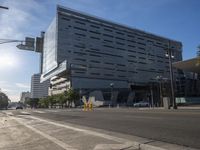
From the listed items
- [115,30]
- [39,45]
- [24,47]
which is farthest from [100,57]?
[24,47]

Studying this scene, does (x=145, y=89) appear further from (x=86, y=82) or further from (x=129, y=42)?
(x=129, y=42)

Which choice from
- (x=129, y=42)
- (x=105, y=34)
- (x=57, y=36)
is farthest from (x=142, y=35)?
(x=57, y=36)

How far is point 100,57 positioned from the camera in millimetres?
146875

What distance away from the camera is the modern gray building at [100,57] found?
129000mm

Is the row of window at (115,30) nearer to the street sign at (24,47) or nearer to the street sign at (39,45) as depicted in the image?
the street sign at (39,45)

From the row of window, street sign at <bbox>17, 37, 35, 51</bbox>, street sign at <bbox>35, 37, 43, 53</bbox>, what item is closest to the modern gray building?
the row of window

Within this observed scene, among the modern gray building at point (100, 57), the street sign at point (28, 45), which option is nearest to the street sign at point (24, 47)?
the street sign at point (28, 45)

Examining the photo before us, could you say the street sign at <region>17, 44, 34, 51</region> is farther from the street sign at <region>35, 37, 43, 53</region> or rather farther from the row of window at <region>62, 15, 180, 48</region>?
the row of window at <region>62, 15, 180, 48</region>

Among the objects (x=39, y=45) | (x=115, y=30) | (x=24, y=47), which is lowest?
(x=24, y=47)

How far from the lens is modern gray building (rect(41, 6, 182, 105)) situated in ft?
423

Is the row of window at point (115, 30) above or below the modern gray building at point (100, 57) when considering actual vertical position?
above

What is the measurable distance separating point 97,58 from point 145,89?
108 ft

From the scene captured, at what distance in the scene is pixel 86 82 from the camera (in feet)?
441

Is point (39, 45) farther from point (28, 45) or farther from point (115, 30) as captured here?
point (115, 30)
